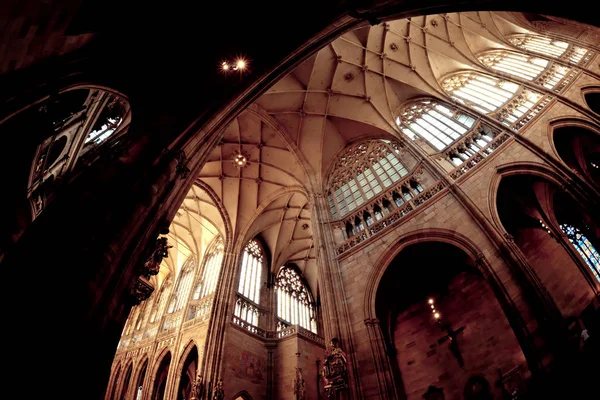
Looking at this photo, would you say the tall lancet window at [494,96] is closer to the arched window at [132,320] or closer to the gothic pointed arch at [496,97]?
the gothic pointed arch at [496,97]

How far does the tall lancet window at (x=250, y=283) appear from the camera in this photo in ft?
50.6

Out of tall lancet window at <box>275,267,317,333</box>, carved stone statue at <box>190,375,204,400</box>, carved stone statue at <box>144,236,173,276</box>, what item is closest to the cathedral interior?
carved stone statue at <box>144,236,173,276</box>

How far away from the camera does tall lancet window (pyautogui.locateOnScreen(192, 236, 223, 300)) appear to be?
1681cm

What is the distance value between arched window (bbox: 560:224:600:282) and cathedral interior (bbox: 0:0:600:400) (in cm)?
6

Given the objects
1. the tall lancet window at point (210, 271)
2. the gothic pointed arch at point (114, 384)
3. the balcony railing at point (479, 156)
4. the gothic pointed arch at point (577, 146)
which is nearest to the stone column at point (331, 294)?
the balcony railing at point (479, 156)

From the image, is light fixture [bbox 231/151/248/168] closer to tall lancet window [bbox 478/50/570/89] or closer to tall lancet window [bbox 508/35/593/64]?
tall lancet window [bbox 478/50/570/89]

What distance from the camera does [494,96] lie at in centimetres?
1170

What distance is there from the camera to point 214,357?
1206 centimetres

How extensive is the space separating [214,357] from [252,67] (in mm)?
11380

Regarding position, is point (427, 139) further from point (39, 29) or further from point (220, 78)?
point (39, 29)

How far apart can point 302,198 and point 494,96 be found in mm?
10965

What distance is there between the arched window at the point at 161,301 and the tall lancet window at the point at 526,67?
71.2 ft

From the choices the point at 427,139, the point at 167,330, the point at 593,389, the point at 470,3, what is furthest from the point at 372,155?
the point at 167,330

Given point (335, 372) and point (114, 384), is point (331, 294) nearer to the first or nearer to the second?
point (335, 372)
